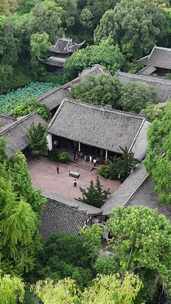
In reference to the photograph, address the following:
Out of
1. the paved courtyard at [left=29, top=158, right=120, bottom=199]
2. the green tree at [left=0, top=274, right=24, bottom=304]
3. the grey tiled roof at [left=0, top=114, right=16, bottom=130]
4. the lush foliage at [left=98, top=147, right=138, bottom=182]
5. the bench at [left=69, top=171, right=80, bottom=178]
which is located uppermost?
the green tree at [left=0, top=274, right=24, bottom=304]

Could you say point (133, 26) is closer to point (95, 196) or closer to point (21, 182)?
point (95, 196)

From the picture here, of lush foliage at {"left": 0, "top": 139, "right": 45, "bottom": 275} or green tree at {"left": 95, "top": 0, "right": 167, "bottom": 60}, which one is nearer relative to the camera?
lush foliage at {"left": 0, "top": 139, "right": 45, "bottom": 275}

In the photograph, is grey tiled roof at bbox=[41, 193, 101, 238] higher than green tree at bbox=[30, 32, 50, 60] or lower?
lower

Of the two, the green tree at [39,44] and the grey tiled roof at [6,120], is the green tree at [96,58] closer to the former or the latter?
the green tree at [39,44]

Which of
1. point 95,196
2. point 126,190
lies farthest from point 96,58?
point 95,196

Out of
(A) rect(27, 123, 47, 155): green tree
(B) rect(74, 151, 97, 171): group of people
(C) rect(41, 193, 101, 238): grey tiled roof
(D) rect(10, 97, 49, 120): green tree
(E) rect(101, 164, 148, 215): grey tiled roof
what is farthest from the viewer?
(D) rect(10, 97, 49, 120): green tree

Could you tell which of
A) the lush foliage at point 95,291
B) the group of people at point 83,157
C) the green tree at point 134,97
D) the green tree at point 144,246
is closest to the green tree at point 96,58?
the green tree at point 134,97

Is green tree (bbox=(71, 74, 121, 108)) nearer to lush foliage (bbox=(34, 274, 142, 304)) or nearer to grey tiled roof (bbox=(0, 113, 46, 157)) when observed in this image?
grey tiled roof (bbox=(0, 113, 46, 157))

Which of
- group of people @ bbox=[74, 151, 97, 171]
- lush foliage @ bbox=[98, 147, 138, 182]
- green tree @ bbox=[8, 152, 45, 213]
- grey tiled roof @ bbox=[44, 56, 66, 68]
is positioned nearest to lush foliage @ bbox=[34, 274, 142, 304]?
green tree @ bbox=[8, 152, 45, 213]
